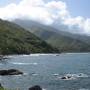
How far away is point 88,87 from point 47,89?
12.4 metres

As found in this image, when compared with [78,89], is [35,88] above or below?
above

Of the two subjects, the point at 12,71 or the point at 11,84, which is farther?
the point at 12,71

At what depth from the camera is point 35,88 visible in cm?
5075

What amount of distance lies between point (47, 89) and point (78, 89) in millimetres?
8241

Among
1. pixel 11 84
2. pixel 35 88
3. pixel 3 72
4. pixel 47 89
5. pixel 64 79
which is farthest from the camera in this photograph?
pixel 3 72

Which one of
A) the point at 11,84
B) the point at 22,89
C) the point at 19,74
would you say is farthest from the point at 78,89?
the point at 19,74

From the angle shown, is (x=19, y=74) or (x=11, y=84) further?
(x=19, y=74)

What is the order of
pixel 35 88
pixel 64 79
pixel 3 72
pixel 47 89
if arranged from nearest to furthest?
1. pixel 35 88
2. pixel 47 89
3. pixel 64 79
4. pixel 3 72

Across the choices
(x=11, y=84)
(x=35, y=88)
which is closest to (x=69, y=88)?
(x=11, y=84)

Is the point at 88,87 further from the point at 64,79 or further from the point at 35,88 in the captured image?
the point at 35,88

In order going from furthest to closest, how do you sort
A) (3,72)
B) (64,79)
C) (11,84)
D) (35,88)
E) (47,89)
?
(3,72), (64,79), (11,84), (47,89), (35,88)

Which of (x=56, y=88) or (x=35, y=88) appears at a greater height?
(x=35, y=88)

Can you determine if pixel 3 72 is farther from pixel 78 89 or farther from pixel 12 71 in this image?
pixel 78 89

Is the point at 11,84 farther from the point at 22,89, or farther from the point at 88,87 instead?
the point at 88,87
